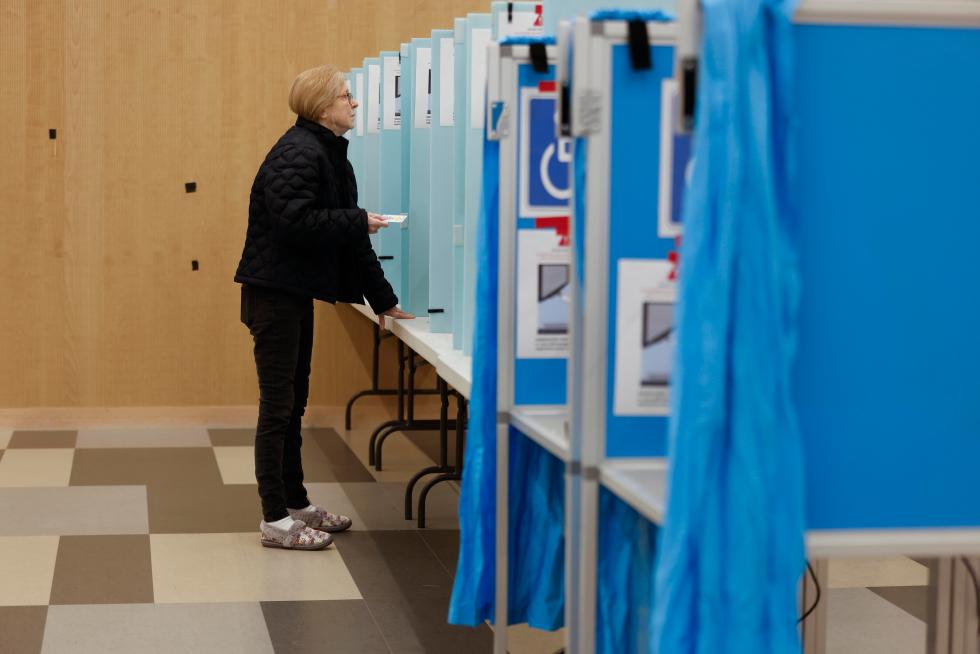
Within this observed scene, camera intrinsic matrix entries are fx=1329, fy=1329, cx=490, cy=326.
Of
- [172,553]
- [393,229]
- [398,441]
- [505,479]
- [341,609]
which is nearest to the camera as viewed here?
[505,479]

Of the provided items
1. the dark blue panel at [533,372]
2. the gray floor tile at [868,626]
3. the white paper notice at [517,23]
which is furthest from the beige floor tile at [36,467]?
the dark blue panel at [533,372]

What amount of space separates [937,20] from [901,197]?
0.67 ft

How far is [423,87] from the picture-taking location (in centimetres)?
419

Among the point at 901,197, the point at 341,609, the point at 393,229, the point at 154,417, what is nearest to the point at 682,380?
the point at 901,197

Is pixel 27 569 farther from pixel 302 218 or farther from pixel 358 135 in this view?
pixel 358 135

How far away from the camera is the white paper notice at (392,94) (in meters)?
4.55

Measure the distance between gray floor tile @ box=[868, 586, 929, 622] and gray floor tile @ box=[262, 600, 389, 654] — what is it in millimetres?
1458

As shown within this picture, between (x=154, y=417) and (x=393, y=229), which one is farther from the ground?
(x=393, y=229)

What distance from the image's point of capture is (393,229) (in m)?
4.68

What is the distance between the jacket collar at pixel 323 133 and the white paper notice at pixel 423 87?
0.96 feet

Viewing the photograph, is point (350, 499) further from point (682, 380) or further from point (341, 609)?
point (682, 380)

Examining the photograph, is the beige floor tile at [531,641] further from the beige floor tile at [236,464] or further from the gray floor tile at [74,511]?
the beige floor tile at [236,464]

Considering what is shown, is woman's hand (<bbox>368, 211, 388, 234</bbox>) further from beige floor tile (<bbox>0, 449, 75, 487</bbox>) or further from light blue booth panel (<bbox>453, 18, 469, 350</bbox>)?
beige floor tile (<bbox>0, 449, 75, 487</bbox>)

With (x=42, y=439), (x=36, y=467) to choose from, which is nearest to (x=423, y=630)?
(x=36, y=467)
